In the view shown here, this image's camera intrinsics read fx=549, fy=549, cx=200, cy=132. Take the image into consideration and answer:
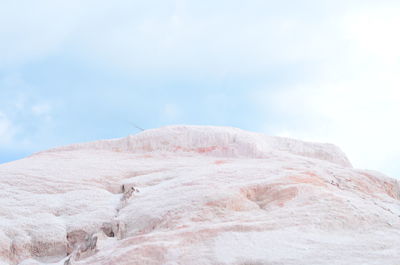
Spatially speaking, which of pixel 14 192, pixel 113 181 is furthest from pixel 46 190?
pixel 113 181

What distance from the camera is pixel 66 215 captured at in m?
8.37

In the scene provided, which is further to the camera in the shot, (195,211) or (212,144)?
(212,144)

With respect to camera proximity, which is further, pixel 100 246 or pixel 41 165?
pixel 41 165

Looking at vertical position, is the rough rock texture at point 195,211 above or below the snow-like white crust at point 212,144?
below

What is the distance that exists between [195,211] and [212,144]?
448 centimetres

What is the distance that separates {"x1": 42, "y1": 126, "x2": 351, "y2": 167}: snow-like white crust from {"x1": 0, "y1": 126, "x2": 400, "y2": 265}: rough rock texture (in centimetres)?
15

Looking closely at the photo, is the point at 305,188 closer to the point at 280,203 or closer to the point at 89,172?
the point at 280,203

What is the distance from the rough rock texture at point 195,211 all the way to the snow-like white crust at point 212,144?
152mm

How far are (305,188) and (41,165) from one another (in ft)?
16.6

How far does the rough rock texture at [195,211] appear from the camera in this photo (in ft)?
21.0

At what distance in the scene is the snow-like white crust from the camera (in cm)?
1162

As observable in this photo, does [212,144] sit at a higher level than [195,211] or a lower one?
higher

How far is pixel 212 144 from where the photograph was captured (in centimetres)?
1181

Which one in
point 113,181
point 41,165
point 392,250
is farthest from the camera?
point 41,165
